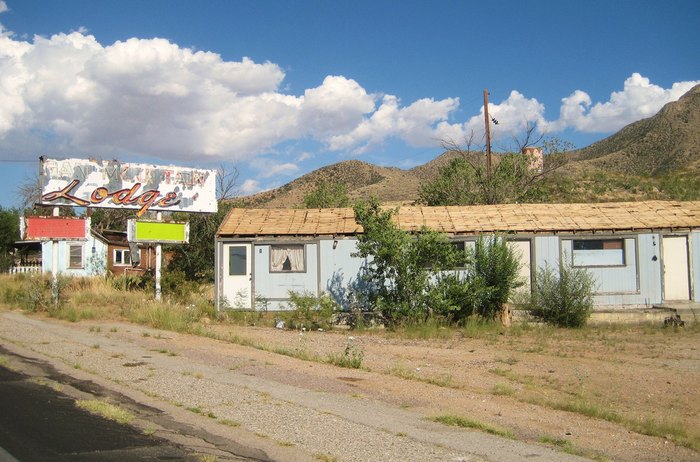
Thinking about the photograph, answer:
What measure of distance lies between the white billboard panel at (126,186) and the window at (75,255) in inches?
467

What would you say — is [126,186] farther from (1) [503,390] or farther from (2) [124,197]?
(1) [503,390]

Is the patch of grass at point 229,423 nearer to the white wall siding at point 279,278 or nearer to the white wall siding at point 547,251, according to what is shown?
the white wall siding at point 279,278

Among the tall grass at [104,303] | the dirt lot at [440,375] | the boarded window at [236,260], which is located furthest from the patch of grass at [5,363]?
the boarded window at [236,260]

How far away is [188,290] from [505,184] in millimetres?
15497

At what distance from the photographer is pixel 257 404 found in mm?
8523

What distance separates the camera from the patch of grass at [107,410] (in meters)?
7.48

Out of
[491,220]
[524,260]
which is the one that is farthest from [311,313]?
[524,260]

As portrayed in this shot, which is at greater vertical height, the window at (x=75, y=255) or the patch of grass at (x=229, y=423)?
the window at (x=75, y=255)

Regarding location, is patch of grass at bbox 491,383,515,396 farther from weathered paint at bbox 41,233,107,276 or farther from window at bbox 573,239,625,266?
weathered paint at bbox 41,233,107,276

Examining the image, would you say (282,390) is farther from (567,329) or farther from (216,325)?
(567,329)

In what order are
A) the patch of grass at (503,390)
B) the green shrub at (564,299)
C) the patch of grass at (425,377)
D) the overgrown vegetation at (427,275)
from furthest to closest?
the green shrub at (564,299) < the overgrown vegetation at (427,275) < the patch of grass at (425,377) < the patch of grass at (503,390)

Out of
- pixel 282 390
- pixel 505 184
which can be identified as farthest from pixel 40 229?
pixel 505 184

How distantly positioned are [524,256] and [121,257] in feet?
79.4

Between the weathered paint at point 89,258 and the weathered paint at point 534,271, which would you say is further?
the weathered paint at point 89,258
